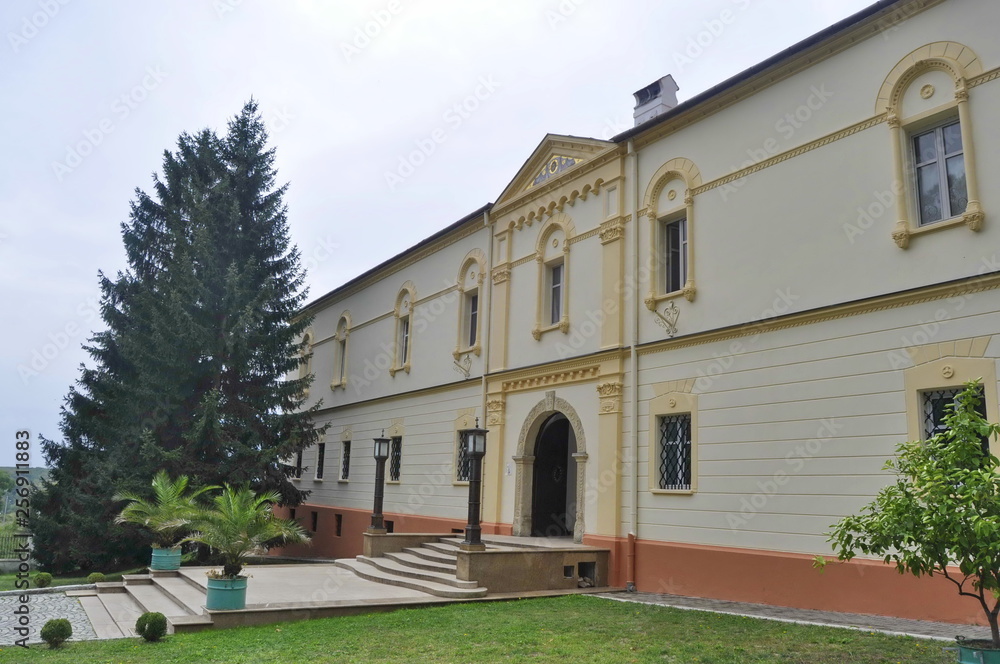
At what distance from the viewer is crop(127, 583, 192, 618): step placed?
37.2 ft

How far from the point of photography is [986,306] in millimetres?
8867

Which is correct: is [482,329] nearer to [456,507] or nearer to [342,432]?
[456,507]

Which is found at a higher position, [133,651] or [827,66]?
[827,66]

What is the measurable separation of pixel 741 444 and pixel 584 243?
5541mm

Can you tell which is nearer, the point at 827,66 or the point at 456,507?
the point at 827,66

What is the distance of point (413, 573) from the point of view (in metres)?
13.6

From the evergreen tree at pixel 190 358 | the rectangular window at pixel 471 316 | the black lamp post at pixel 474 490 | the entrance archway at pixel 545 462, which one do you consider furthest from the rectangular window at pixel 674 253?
the evergreen tree at pixel 190 358

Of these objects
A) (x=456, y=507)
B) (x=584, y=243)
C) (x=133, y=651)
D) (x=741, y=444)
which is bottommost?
(x=133, y=651)

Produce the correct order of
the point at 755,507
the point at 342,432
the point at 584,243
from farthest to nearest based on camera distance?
the point at 342,432 < the point at 584,243 < the point at 755,507

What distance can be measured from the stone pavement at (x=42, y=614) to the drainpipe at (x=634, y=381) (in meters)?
8.11

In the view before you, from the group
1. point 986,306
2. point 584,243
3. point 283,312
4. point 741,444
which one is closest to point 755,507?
point 741,444

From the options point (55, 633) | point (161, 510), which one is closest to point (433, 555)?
point (161, 510)

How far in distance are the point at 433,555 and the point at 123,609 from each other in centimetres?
534

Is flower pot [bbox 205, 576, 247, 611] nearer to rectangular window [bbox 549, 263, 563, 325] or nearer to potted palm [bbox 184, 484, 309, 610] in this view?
potted palm [bbox 184, 484, 309, 610]
